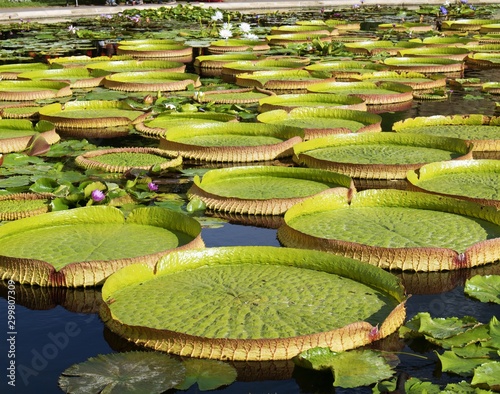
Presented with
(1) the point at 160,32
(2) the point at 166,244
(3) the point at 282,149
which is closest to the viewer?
(2) the point at 166,244

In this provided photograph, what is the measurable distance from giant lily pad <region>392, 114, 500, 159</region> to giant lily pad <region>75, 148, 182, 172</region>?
7.32ft

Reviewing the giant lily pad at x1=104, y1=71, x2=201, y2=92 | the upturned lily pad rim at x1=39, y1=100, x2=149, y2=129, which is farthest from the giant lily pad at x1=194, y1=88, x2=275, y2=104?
the upturned lily pad rim at x1=39, y1=100, x2=149, y2=129

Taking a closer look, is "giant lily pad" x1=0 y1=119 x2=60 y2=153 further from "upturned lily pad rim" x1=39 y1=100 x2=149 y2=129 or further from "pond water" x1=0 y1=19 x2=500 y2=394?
"pond water" x1=0 y1=19 x2=500 y2=394

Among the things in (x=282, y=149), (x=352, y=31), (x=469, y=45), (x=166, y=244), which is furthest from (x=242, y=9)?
(x=166, y=244)

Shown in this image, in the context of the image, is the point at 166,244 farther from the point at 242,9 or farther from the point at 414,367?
the point at 242,9

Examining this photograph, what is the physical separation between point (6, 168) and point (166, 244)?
8.18 ft

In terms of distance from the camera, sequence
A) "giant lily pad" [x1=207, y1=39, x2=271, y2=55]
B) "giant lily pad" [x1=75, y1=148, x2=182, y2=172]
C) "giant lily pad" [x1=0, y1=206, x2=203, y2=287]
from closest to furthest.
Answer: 1. "giant lily pad" [x1=0, y1=206, x2=203, y2=287]
2. "giant lily pad" [x1=75, y1=148, x2=182, y2=172]
3. "giant lily pad" [x1=207, y1=39, x2=271, y2=55]

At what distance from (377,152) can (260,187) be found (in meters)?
1.46

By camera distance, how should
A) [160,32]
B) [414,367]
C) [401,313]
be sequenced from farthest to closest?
1. [160,32]
2. [401,313]
3. [414,367]

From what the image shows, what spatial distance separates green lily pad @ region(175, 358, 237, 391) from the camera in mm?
3357

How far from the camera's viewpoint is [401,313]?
12.7 feet

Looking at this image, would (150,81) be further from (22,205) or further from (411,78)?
(22,205)

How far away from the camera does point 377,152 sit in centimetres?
707

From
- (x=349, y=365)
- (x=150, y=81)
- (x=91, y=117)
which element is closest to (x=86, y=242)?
(x=349, y=365)
